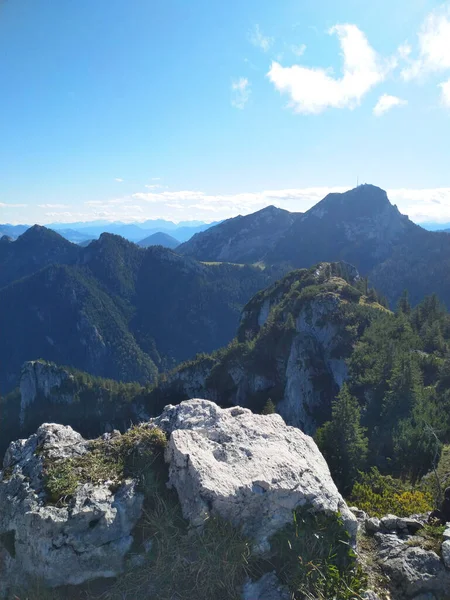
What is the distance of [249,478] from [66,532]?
348 cm

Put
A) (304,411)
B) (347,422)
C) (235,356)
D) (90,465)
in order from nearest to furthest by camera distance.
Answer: (90,465)
(347,422)
(304,411)
(235,356)

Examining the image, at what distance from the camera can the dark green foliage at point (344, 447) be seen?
1906 cm

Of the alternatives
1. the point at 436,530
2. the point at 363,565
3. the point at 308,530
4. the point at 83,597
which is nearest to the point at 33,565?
the point at 83,597

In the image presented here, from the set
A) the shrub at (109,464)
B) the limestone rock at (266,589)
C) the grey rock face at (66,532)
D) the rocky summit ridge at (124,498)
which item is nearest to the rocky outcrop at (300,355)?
the rocky summit ridge at (124,498)

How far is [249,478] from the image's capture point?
766cm

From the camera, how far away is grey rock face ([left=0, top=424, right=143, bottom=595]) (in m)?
6.83

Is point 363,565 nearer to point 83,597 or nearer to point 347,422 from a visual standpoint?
point 83,597

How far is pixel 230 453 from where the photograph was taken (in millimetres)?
8453

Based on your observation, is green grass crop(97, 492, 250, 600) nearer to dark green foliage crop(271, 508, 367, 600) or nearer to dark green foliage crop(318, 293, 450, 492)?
dark green foliage crop(271, 508, 367, 600)

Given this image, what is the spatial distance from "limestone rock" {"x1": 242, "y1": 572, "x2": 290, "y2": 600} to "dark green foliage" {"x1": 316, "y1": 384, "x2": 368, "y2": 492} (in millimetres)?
12448

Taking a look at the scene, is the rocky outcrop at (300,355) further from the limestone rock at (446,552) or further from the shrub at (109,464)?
the shrub at (109,464)

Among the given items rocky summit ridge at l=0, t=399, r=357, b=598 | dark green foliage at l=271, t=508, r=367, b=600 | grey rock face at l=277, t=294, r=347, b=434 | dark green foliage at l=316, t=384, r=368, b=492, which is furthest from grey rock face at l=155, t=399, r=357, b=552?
grey rock face at l=277, t=294, r=347, b=434

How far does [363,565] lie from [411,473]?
49.4 feet

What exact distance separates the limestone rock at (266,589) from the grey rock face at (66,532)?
7.49 feet
